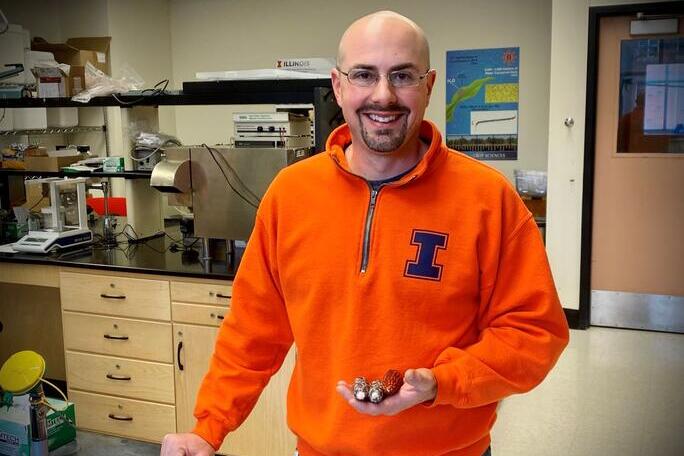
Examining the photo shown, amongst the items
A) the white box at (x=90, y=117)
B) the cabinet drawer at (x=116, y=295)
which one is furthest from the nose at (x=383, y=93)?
the white box at (x=90, y=117)

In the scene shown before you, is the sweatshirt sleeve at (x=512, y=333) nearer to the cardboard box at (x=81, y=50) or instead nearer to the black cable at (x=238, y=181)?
the black cable at (x=238, y=181)

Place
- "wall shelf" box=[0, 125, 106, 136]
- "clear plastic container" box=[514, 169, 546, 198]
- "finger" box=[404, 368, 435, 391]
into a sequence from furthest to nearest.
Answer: "clear plastic container" box=[514, 169, 546, 198] → "wall shelf" box=[0, 125, 106, 136] → "finger" box=[404, 368, 435, 391]

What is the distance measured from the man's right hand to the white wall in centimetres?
458

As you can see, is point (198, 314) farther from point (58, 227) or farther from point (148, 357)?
point (58, 227)

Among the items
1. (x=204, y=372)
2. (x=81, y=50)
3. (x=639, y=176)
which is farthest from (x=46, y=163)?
(x=639, y=176)

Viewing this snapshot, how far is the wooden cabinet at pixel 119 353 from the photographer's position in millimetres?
3002

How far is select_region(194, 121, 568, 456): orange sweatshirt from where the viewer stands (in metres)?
1.29

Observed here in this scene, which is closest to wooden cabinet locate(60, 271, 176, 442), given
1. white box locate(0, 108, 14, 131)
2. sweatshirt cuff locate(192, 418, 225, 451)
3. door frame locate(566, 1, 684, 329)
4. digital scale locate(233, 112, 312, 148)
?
digital scale locate(233, 112, 312, 148)

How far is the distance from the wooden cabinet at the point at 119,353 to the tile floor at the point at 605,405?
148cm

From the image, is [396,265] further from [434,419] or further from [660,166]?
[660,166]

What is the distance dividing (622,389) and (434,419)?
2788 mm

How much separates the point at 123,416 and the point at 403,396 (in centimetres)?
224

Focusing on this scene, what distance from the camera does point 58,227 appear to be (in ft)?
11.2

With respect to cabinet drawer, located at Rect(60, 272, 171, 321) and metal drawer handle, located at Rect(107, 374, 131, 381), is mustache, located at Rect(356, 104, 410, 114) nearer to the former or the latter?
cabinet drawer, located at Rect(60, 272, 171, 321)
